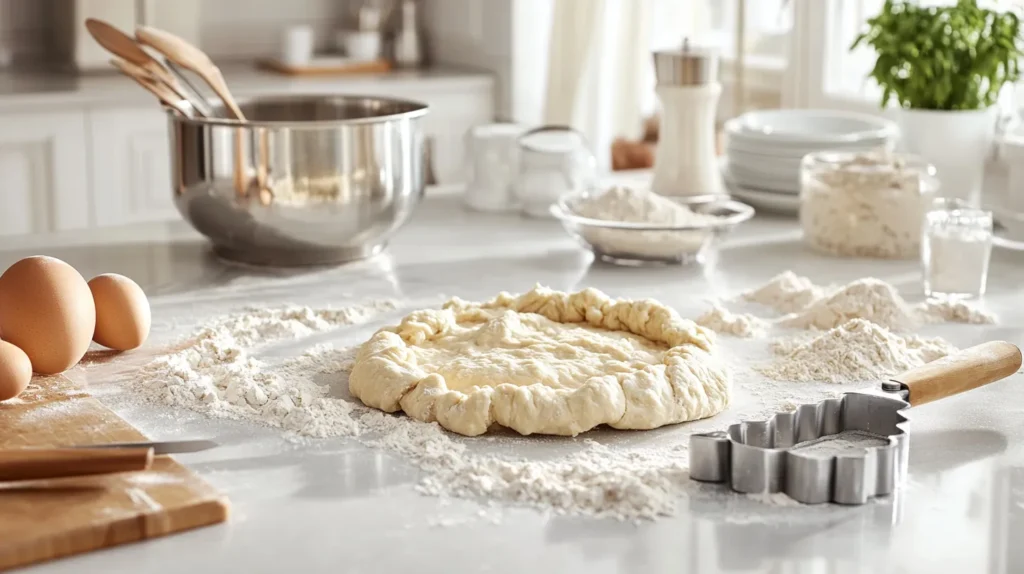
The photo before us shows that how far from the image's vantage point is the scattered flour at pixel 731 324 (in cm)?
131

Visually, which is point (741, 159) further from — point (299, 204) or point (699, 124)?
point (299, 204)

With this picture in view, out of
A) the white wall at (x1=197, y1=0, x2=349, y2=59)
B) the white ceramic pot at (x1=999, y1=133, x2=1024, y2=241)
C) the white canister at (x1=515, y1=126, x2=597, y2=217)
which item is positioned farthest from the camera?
the white wall at (x1=197, y1=0, x2=349, y2=59)

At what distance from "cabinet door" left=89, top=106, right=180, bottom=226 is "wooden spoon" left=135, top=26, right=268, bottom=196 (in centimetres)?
164

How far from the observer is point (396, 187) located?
154cm

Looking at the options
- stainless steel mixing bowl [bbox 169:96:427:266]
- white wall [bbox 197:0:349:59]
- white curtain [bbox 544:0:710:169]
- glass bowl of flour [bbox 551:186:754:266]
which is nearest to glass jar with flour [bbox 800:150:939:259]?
glass bowl of flour [bbox 551:186:754:266]

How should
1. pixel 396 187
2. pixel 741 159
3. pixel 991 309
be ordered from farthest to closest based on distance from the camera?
pixel 741 159
pixel 396 187
pixel 991 309

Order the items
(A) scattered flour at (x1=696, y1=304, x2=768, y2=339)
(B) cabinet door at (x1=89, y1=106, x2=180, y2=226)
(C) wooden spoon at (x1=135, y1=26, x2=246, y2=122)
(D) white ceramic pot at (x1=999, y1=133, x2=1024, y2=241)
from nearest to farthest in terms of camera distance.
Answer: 1. (A) scattered flour at (x1=696, y1=304, x2=768, y2=339)
2. (C) wooden spoon at (x1=135, y1=26, x2=246, y2=122)
3. (D) white ceramic pot at (x1=999, y1=133, x2=1024, y2=241)
4. (B) cabinet door at (x1=89, y1=106, x2=180, y2=226)

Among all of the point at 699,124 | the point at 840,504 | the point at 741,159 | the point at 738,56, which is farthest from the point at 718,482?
the point at 738,56

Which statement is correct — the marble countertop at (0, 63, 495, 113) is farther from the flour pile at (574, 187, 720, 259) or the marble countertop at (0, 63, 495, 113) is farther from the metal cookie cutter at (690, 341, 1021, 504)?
the metal cookie cutter at (690, 341, 1021, 504)

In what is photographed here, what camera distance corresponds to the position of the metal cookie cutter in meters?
0.86

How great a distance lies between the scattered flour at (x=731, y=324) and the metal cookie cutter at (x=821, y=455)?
299 millimetres

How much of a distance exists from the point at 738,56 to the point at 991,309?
245 centimetres

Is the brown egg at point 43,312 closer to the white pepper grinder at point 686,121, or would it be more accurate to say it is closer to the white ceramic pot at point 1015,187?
the white pepper grinder at point 686,121

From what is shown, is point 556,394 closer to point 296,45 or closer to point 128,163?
point 128,163
